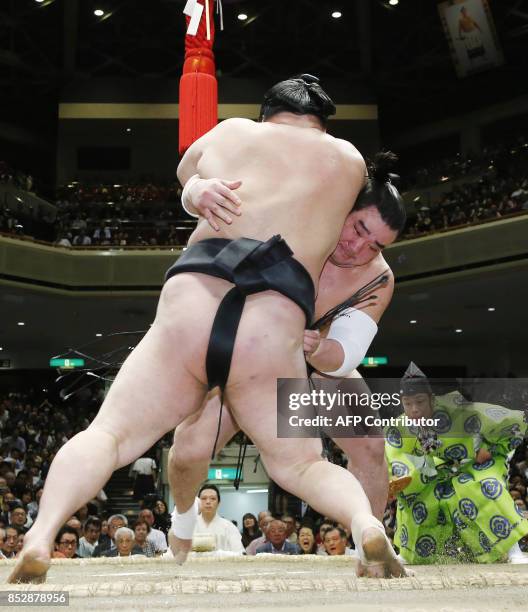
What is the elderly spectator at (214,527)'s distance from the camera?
168 inches

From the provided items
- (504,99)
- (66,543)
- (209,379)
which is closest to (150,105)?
(504,99)

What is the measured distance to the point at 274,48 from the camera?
13.4m

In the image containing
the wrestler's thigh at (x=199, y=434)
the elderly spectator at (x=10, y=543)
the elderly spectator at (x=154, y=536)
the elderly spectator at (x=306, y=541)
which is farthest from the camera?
the elderly spectator at (x=154, y=536)

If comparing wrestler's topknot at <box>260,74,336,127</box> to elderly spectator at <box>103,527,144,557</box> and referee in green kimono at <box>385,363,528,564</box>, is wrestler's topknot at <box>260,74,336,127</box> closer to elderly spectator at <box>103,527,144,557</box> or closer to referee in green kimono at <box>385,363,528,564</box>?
referee in green kimono at <box>385,363,528,564</box>

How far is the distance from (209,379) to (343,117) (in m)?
13.1

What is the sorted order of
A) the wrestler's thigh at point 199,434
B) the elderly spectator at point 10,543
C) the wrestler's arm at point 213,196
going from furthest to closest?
the elderly spectator at point 10,543 < the wrestler's thigh at point 199,434 < the wrestler's arm at point 213,196

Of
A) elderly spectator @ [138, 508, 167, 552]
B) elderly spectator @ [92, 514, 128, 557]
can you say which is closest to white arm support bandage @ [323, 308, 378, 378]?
elderly spectator @ [138, 508, 167, 552]

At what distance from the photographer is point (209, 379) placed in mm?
1320

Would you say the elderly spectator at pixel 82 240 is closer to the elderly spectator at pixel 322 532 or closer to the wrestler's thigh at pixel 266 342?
the elderly spectator at pixel 322 532

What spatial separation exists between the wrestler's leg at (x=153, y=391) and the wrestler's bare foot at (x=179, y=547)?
92 cm

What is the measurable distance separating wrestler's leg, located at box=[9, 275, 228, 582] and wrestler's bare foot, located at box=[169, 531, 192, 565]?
920 mm

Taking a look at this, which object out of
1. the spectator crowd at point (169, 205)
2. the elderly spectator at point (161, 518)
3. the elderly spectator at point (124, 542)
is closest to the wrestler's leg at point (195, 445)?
the elderly spectator at point (124, 542)

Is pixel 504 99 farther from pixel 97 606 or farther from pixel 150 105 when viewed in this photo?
pixel 97 606

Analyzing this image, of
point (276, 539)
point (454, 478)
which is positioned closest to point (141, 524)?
point (276, 539)
